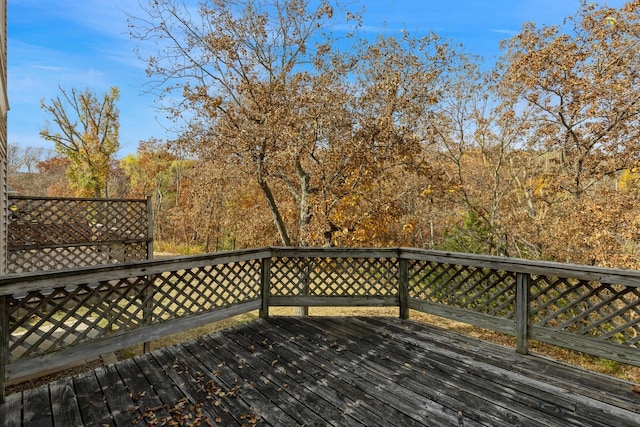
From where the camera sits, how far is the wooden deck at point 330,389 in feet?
7.35

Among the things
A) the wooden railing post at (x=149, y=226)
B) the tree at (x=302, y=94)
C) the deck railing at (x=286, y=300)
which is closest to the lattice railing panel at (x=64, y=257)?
the wooden railing post at (x=149, y=226)

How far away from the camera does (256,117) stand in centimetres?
661

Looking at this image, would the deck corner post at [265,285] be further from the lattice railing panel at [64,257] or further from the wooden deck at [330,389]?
the lattice railing panel at [64,257]

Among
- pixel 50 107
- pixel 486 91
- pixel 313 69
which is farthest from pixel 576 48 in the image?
pixel 50 107

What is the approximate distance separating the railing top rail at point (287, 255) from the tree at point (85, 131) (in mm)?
15954

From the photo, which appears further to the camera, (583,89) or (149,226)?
(583,89)

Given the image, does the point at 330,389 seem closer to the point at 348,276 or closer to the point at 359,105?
the point at 348,276

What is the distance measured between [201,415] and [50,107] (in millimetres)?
20333

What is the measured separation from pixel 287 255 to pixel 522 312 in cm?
278

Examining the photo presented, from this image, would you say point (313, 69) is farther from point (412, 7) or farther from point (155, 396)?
point (155, 396)

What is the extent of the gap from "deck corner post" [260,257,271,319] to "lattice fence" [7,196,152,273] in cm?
357

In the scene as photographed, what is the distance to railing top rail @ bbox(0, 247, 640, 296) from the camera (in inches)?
101

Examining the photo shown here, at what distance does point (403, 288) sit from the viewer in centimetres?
443

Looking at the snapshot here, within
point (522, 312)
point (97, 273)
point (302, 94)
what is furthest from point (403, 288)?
point (302, 94)
